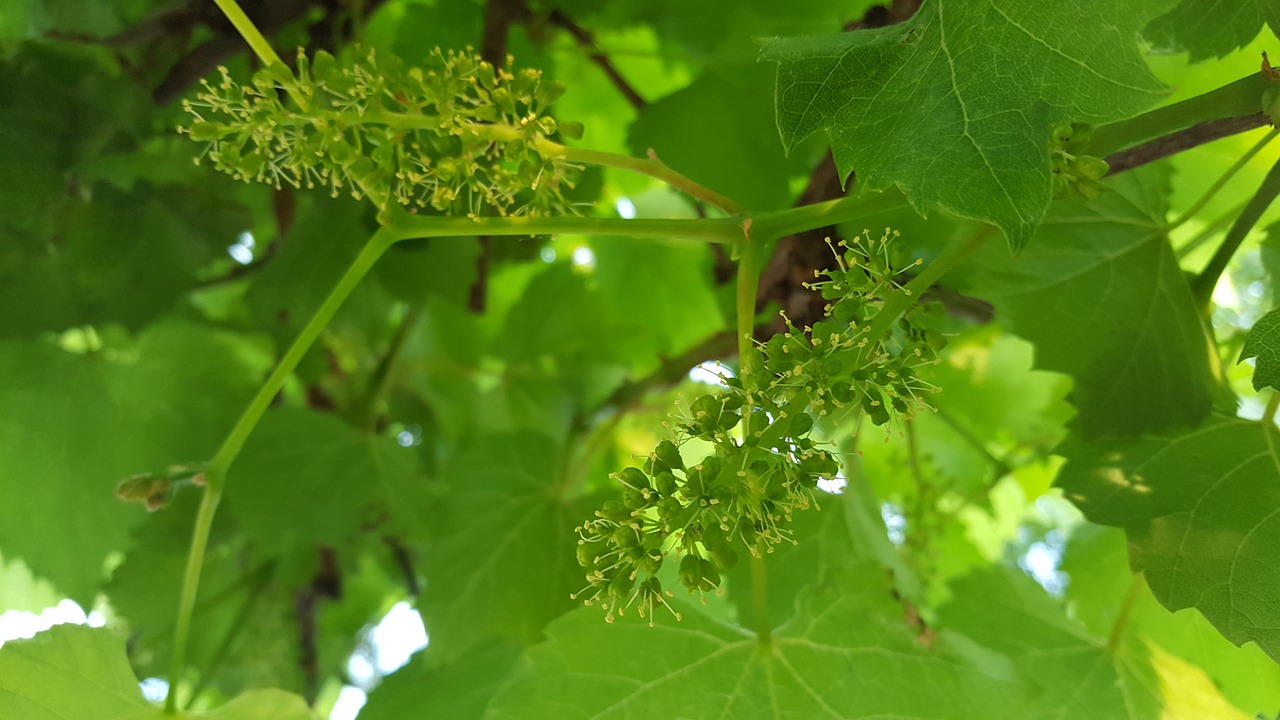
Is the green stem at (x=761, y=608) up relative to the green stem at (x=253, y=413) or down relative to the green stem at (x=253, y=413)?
down

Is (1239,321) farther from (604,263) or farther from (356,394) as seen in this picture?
(356,394)

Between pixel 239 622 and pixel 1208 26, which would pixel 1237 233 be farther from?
pixel 239 622

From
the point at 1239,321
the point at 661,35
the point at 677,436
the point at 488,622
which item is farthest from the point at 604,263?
the point at 677,436

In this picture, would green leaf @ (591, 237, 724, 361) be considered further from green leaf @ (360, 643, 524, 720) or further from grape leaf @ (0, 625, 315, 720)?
grape leaf @ (0, 625, 315, 720)

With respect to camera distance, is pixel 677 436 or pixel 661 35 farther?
pixel 661 35

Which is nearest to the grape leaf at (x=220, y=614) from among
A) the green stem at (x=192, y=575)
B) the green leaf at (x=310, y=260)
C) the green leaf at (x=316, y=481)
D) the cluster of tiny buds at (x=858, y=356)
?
the green leaf at (x=316, y=481)

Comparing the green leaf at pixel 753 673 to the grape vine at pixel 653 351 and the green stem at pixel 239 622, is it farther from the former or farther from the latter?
the green stem at pixel 239 622

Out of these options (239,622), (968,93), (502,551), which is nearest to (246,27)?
(968,93)
